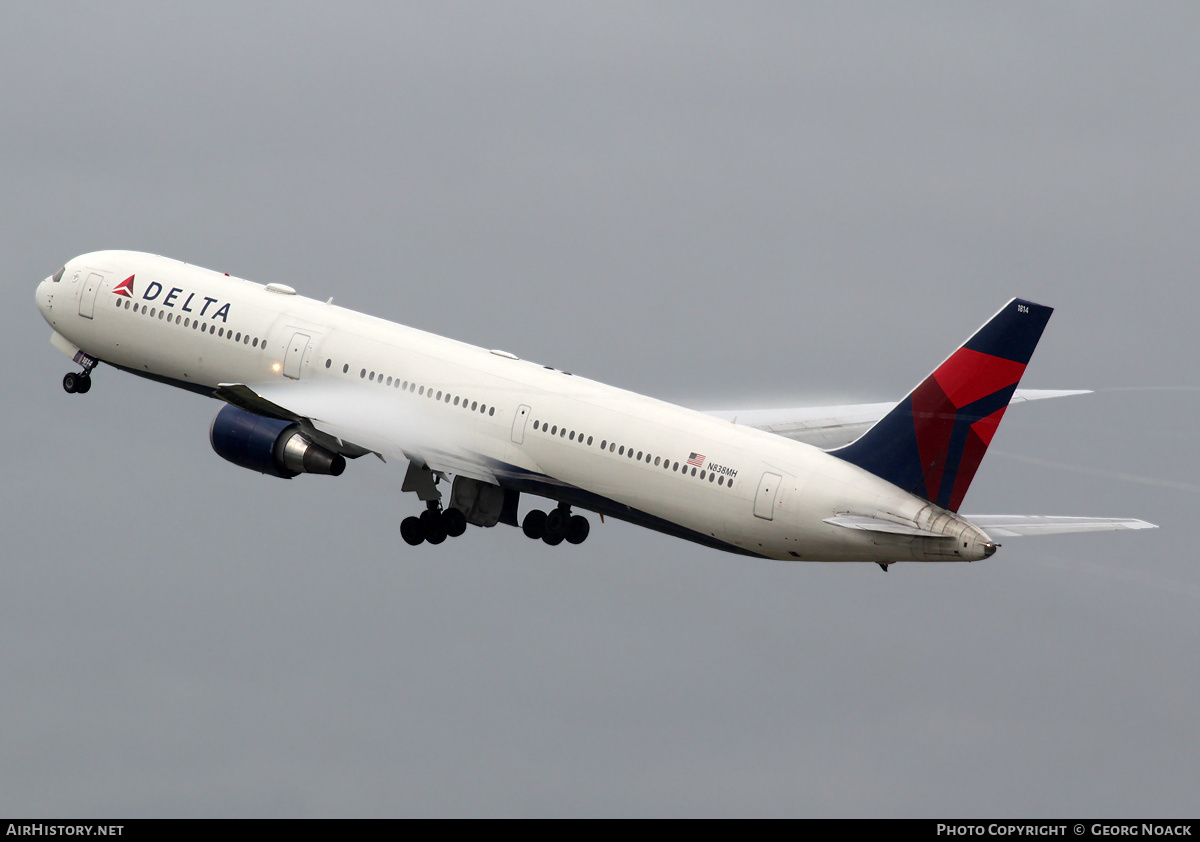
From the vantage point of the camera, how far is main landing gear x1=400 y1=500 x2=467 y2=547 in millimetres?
55312

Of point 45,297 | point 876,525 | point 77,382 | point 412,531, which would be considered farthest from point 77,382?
point 876,525

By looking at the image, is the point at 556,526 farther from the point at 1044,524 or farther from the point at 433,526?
the point at 1044,524

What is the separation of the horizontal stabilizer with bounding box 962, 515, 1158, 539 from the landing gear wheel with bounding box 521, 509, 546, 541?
48.2 feet

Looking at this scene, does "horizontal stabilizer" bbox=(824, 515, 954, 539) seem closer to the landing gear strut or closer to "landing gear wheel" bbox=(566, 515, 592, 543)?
"landing gear wheel" bbox=(566, 515, 592, 543)

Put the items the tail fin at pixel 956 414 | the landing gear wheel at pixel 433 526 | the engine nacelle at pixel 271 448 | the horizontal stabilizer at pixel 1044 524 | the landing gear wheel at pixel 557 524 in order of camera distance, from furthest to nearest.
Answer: the landing gear wheel at pixel 557 524 → the landing gear wheel at pixel 433 526 → the engine nacelle at pixel 271 448 → the tail fin at pixel 956 414 → the horizontal stabilizer at pixel 1044 524

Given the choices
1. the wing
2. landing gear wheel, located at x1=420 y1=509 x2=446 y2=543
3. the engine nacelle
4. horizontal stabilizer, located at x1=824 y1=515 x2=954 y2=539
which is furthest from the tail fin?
the engine nacelle

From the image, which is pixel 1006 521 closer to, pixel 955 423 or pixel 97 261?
pixel 955 423

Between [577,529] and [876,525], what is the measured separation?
12.5m

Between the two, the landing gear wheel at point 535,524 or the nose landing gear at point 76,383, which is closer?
the landing gear wheel at point 535,524

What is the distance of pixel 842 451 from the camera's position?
4875 centimetres

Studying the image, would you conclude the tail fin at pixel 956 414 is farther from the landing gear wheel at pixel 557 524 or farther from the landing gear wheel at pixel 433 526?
the landing gear wheel at pixel 433 526

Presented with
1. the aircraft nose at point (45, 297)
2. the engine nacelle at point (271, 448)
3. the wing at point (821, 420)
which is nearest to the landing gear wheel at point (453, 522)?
the engine nacelle at point (271, 448)

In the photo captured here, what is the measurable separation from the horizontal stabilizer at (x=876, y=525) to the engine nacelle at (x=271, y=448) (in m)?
15.1

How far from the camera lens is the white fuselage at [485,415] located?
48281 millimetres
